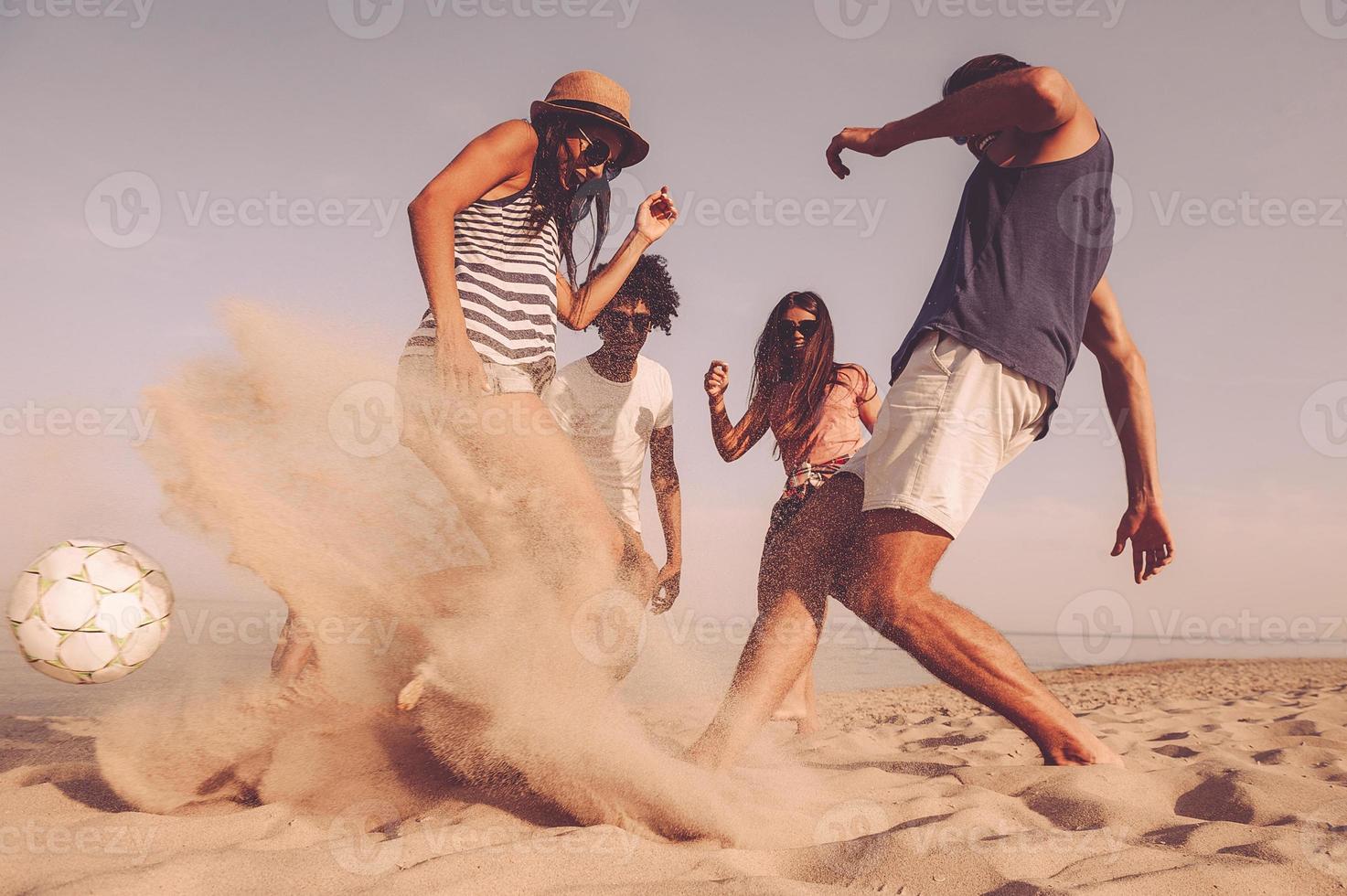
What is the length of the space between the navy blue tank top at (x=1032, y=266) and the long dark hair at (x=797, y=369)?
1.66m

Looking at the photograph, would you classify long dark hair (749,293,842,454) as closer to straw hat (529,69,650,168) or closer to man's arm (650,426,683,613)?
man's arm (650,426,683,613)

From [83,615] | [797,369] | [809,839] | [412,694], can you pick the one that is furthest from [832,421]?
[83,615]

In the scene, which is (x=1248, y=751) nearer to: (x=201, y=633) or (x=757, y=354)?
(x=757, y=354)

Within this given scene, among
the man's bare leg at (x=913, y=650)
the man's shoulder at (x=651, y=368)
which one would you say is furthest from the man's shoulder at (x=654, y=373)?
the man's bare leg at (x=913, y=650)

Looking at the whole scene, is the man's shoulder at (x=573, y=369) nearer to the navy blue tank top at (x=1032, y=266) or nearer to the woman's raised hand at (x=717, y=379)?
the woman's raised hand at (x=717, y=379)

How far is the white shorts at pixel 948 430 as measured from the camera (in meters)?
2.31

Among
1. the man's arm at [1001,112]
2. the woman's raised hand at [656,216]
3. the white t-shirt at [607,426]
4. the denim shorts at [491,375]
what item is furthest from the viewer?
the white t-shirt at [607,426]

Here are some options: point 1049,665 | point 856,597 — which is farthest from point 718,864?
point 1049,665

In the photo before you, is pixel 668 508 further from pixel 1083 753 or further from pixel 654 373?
pixel 1083 753

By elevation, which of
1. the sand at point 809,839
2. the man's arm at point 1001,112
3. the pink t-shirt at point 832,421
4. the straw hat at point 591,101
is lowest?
the sand at point 809,839

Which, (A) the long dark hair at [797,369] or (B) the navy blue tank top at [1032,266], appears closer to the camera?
(B) the navy blue tank top at [1032,266]

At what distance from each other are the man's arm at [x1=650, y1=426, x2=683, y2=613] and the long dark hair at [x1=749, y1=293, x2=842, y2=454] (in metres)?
0.55

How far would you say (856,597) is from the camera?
244cm

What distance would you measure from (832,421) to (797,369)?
329 millimetres
